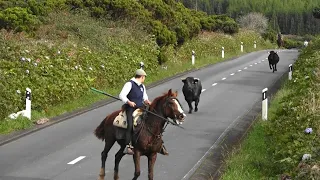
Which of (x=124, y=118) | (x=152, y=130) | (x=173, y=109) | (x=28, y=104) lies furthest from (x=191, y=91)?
(x=173, y=109)

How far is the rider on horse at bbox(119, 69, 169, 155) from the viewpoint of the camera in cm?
1059

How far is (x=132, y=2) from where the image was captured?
34.6m

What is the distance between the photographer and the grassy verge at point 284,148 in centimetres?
926

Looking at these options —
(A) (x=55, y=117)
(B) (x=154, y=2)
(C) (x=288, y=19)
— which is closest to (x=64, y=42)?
(A) (x=55, y=117)

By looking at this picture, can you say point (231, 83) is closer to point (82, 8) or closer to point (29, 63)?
point (82, 8)

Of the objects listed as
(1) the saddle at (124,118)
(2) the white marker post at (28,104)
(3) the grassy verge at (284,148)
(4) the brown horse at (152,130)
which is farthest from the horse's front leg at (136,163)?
(2) the white marker post at (28,104)

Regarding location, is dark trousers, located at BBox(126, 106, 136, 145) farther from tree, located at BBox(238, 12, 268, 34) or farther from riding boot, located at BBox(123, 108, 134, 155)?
tree, located at BBox(238, 12, 268, 34)

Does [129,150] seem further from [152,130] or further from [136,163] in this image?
[152,130]

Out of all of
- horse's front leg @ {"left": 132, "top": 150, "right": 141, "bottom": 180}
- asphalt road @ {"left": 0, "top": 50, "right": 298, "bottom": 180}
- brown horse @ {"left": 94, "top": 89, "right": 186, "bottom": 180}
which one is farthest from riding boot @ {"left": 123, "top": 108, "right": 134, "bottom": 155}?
asphalt road @ {"left": 0, "top": 50, "right": 298, "bottom": 180}

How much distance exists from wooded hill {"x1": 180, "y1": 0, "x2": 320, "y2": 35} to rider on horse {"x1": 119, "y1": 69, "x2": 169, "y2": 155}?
4299 inches

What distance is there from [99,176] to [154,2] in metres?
28.4

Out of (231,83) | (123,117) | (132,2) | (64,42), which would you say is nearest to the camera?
(123,117)

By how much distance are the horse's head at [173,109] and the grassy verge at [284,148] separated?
5.29ft

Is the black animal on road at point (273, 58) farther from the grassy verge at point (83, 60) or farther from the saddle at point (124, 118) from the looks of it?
the saddle at point (124, 118)
